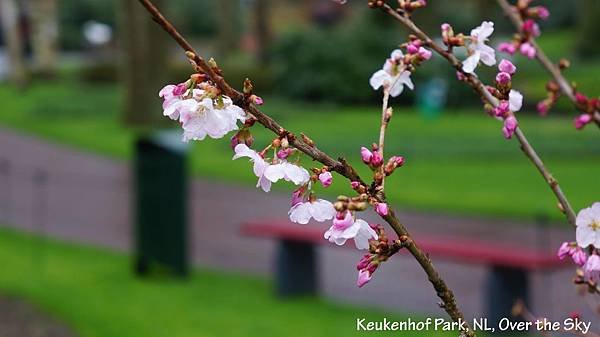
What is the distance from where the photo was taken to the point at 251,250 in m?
10.7

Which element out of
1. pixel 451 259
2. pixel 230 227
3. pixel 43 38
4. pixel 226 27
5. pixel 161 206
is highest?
pixel 226 27

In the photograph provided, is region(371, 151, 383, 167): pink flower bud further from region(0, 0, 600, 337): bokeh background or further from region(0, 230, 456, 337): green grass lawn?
region(0, 230, 456, 337): green grass lawn

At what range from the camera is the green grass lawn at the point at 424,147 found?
45.0 ft

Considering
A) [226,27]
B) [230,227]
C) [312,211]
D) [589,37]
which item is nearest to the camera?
[312,211]

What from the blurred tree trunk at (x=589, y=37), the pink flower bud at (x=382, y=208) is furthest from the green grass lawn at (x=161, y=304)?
the blurred tree trunk at (x=589, y=37)

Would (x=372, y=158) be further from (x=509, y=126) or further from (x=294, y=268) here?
(x=294, y=268)

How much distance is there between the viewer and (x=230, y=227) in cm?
1208

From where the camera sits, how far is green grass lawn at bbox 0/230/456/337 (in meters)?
7.63

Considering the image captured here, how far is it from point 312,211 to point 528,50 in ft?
2.07

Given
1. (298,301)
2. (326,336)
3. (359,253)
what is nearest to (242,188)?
(359,253)

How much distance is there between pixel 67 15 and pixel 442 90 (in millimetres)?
29615

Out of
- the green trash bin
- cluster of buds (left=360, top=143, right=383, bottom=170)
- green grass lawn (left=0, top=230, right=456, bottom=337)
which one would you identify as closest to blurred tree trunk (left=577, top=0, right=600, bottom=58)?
green grass lawn (left=0, top=230, right=456, bottom=337)

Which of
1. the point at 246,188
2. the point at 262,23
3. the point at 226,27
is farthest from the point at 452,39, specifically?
the point at 226,27

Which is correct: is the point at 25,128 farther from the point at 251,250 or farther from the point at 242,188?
the point at 251,250
